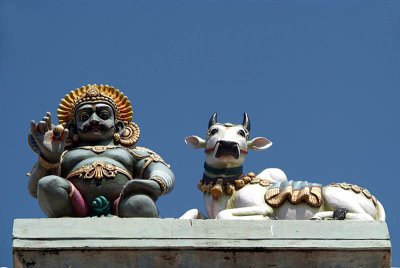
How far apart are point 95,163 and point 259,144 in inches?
70.5

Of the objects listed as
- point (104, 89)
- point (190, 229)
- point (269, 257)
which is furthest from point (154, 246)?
point (104, 89)

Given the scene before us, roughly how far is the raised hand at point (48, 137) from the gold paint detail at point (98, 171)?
0.69 feet

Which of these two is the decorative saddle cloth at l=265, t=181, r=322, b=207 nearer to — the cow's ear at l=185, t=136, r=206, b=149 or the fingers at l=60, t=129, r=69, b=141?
the cow's ear at l=185, t=136, r=206, b=149

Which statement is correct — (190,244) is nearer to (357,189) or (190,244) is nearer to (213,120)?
(357,189)

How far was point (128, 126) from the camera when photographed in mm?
9172

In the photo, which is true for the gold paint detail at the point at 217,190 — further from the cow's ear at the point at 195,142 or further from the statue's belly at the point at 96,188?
the statue's belly at the point at 96,188

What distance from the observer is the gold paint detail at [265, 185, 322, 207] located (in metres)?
9.04

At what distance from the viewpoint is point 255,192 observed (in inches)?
366

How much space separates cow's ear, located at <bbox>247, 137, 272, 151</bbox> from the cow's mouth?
30cm

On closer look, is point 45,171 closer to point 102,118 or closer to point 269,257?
point 102,118

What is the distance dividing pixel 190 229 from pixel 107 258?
23.2 inches

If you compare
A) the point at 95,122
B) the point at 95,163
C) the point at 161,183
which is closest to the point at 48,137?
the point at 95,163

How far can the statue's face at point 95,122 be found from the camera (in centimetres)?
891

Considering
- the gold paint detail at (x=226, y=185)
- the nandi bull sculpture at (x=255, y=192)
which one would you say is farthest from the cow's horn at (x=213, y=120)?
the gold paint detail at (x=226, y=185)
